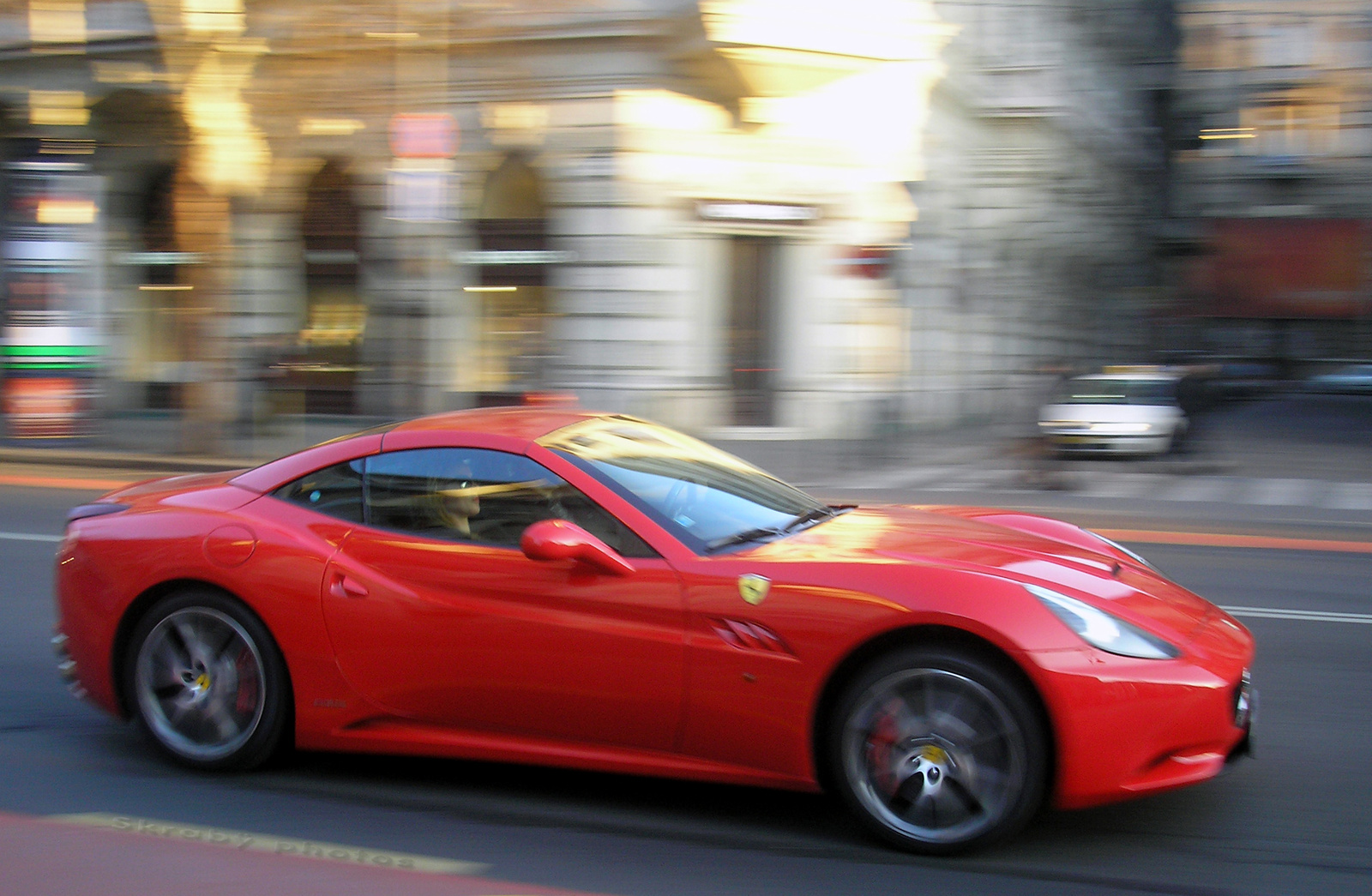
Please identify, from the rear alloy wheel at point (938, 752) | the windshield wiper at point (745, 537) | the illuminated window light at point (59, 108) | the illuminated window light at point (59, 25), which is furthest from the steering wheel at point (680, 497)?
the illuminated window light at point (59, 108)

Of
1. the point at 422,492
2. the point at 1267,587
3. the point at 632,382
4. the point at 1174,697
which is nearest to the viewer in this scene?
the point at 1174,697

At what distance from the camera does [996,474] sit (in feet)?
52.9

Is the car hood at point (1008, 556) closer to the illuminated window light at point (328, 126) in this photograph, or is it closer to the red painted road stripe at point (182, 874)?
the red painted road stripe at point (182, 874)

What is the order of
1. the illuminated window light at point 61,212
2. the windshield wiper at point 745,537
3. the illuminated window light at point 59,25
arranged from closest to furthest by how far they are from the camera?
the windshield wiper at point 745,537
the illuminated window light at point 61,212
the illuminated window light at point 59,25

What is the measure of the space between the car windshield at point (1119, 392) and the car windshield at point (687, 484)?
1490 centimetres

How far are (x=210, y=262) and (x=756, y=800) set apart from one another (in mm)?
13282

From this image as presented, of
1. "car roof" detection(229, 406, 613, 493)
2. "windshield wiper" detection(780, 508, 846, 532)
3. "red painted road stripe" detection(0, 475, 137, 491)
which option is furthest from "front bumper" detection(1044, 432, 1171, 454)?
"car roof" detection(229, 406, 613, 493)

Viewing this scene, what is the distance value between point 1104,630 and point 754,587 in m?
0.99

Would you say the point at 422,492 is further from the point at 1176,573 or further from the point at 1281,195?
the point at 1281,195

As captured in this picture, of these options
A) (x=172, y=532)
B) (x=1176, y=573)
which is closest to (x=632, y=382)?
(x=1176, y=573)

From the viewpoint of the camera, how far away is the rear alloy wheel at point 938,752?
360 cm

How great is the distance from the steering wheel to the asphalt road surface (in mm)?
932

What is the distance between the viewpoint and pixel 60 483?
44.8 feet

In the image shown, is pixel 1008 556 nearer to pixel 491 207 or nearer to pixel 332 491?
pixel 332 491
